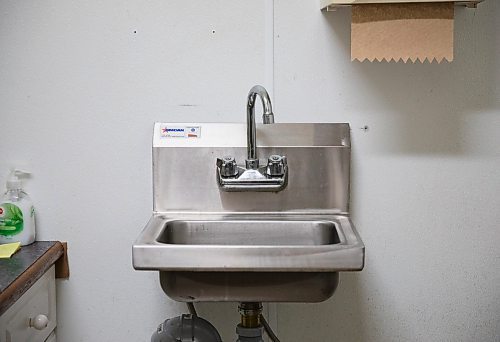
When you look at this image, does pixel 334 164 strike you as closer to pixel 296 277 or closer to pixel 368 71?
pixel 368 71

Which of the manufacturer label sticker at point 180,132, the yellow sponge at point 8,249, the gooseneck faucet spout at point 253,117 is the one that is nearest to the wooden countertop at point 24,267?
the yellow sponge at point 8,249

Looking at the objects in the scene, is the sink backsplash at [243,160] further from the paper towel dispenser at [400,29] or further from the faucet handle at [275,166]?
the paper towel dispenser at [400,29]

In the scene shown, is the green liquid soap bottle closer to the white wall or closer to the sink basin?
the white wall

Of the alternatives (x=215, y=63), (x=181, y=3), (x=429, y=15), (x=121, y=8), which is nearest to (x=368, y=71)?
(x=429, y=15)

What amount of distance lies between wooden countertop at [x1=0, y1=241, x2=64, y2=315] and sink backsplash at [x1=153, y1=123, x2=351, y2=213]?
31cm

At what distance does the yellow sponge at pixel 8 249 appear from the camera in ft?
5.49

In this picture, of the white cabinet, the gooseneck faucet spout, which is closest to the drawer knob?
the white cabinet

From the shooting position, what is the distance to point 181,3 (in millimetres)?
1755

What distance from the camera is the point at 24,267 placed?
62.9 inches

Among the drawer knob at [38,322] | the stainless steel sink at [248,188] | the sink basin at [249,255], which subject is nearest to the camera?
the sink basin at [249,255]

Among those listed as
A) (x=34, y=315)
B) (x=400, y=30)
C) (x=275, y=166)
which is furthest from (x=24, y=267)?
(x=400, y=30)

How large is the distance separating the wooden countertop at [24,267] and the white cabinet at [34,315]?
0.12 feet

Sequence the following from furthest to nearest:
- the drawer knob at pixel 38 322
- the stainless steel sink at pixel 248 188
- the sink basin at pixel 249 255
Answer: the stainless steel sink at pixel 248 188
the drawer knob at pixel 38 322
the sink basin at pixel 249 255

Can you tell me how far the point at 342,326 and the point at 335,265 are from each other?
1.80 feet
